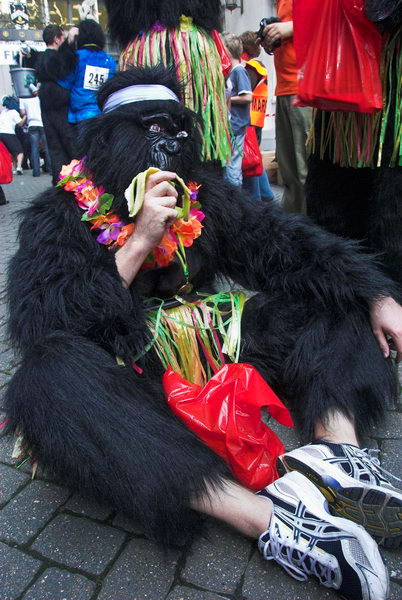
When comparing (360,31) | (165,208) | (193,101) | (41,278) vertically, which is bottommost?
(41,278)

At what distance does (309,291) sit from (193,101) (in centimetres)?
133

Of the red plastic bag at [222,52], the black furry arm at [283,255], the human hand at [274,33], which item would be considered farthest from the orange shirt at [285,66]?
the black furry arm at [283,255]

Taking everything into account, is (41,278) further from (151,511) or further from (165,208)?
(151,511)

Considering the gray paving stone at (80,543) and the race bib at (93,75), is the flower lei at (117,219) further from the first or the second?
the race bib at (93,75)

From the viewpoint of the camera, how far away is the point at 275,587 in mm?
1293

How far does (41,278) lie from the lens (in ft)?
5.30

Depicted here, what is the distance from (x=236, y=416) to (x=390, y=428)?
2.41 feet

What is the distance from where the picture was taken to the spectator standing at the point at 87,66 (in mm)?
4887

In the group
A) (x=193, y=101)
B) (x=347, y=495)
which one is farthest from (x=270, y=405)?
(x=193, y=101)

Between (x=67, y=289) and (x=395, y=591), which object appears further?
(x=67, y=289)

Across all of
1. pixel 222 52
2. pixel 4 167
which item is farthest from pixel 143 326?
pixel 4 167

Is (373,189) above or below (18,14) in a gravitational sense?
below

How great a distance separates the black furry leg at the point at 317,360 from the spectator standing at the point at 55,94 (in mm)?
3755

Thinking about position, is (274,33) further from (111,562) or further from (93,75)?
(93,75)
